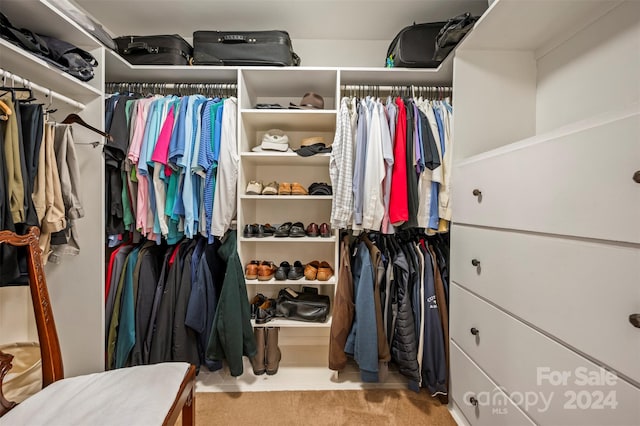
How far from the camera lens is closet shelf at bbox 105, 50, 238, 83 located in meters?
1.64

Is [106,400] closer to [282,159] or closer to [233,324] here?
[233,324]

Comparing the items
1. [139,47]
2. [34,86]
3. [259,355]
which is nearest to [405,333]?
[259,355]

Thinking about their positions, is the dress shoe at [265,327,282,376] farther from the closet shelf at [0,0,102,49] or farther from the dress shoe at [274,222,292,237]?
the closet shelf at [0,0,102,49]

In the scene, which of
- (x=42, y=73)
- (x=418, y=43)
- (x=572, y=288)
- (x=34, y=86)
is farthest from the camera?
(x=418, y=43)

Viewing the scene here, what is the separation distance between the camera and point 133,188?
160cm

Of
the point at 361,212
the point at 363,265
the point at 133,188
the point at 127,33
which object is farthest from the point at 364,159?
the point at 127,33

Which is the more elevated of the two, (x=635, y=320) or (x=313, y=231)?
(x=313, y=231)

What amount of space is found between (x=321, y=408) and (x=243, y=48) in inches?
82.8

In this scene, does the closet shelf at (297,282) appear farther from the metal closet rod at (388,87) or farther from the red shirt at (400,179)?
the metal closet rod at (388,87)

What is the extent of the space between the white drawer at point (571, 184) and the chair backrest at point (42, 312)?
174 cm

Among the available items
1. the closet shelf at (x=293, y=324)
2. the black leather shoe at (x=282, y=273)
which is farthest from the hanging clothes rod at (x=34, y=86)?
the closet shelf at (x=293, y=324)

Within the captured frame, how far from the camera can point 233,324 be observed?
1.51 m

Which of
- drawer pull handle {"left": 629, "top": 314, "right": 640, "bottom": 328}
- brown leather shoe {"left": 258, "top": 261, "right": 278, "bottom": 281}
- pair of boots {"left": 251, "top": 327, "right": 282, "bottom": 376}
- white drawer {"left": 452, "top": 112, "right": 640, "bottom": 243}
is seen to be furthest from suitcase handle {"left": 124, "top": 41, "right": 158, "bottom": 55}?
drawer pull handle {"left": 629, "top": 314, "right": 640, "bottom": 328}

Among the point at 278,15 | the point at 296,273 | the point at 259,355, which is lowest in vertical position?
the point at 259,355
